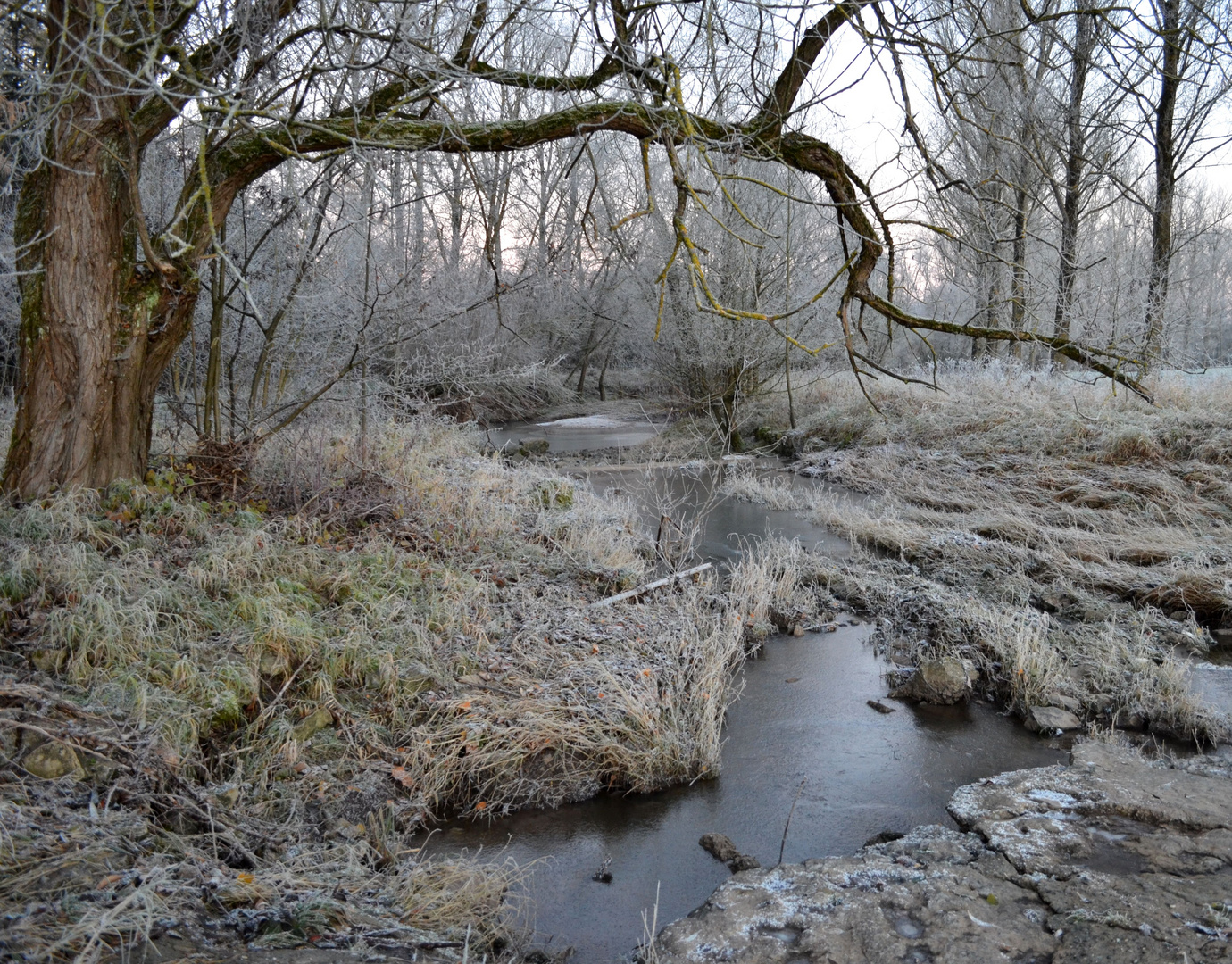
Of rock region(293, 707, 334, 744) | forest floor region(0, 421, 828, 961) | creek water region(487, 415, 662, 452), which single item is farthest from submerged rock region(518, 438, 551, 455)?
rock region(293, 707, 334, 744)

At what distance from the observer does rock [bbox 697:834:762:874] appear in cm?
408

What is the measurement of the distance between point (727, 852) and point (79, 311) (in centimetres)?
534

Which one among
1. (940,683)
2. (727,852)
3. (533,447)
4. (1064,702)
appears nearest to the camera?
(727,852)

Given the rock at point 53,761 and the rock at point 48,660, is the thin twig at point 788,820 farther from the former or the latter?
the rock at point 48,660

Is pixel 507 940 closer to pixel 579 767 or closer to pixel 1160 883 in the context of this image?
pixel 579 767

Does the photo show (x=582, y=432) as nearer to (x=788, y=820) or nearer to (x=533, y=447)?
(x=533, y=447)

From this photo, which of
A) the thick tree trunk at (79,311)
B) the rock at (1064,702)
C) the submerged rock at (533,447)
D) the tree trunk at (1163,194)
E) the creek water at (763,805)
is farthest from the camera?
the submerged rock at (533,447)

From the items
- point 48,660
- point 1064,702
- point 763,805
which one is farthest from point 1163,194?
point 48,660

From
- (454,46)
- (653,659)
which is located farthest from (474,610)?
(454,46)

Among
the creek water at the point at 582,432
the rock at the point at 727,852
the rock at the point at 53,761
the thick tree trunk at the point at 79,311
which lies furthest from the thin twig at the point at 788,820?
the creek water at the point at 582,432

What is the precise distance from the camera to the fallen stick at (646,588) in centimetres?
678

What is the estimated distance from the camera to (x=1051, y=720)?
5457 mm

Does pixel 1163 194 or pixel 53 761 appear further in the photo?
pixel 1163 194

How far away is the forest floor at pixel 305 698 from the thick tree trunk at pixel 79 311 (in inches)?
16.6
